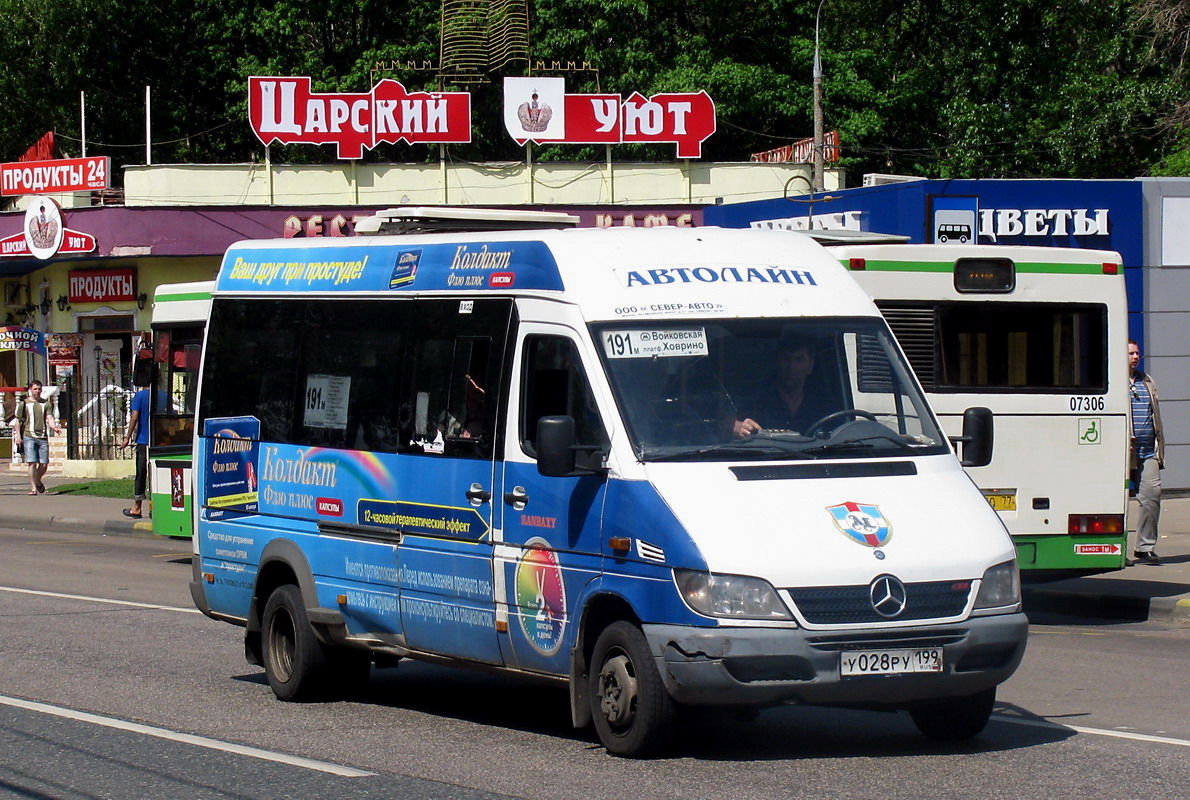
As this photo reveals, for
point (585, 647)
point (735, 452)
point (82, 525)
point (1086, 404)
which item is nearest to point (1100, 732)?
point (735, 452)

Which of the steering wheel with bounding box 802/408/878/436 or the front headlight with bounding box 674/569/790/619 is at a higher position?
the steering wheel with bounding box 802/408/878/436

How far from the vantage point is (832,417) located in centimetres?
798

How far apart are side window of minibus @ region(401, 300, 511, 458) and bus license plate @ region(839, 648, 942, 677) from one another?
2.17 meters

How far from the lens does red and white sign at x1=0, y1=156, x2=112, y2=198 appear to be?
115ft

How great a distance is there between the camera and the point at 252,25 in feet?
152

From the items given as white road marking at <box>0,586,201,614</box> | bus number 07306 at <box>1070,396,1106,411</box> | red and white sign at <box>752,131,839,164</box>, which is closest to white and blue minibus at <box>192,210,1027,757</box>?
white road marking at <box>0,586,201,614</box>

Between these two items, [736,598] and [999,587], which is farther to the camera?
[999,587]

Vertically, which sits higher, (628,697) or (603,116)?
(603,116)

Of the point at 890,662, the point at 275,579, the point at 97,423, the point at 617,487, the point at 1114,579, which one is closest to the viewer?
the point at 890,662

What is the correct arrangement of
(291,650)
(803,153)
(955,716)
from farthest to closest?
1. (803,153)
2. (291,650)
3. (955,716)

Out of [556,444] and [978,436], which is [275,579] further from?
[978,436]

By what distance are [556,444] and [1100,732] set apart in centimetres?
305

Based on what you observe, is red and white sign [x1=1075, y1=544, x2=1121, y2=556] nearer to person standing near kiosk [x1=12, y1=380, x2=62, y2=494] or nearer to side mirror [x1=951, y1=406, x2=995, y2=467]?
side mirror [x1=951, y1=406, x2=995, y2=467]

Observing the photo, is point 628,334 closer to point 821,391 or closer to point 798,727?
point 821,391
